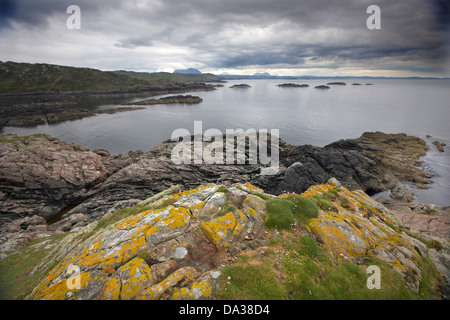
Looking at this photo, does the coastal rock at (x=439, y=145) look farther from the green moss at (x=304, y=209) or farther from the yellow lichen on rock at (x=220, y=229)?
the yellow lichen on rock at (x=220, y=229)

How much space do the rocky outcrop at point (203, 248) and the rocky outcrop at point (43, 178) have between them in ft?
77.5

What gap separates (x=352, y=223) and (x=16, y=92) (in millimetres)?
240398

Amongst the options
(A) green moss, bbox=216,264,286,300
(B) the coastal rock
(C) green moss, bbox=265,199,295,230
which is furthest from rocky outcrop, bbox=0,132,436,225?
(A) green moss, bbox=216,264,286,300

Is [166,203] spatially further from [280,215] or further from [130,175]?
[130,175]

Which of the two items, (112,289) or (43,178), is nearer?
(112,289)

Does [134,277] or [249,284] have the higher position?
[134,277]

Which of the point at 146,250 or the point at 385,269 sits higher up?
the point at 146,250

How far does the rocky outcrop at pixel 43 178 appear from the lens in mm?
28219

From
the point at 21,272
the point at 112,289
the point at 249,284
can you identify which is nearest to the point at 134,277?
the point at 112,289

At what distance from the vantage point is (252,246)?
9.24m

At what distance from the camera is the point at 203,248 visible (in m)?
9.02

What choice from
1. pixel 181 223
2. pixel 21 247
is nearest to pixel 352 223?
pixel 181 223

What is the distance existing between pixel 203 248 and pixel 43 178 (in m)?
35.9
